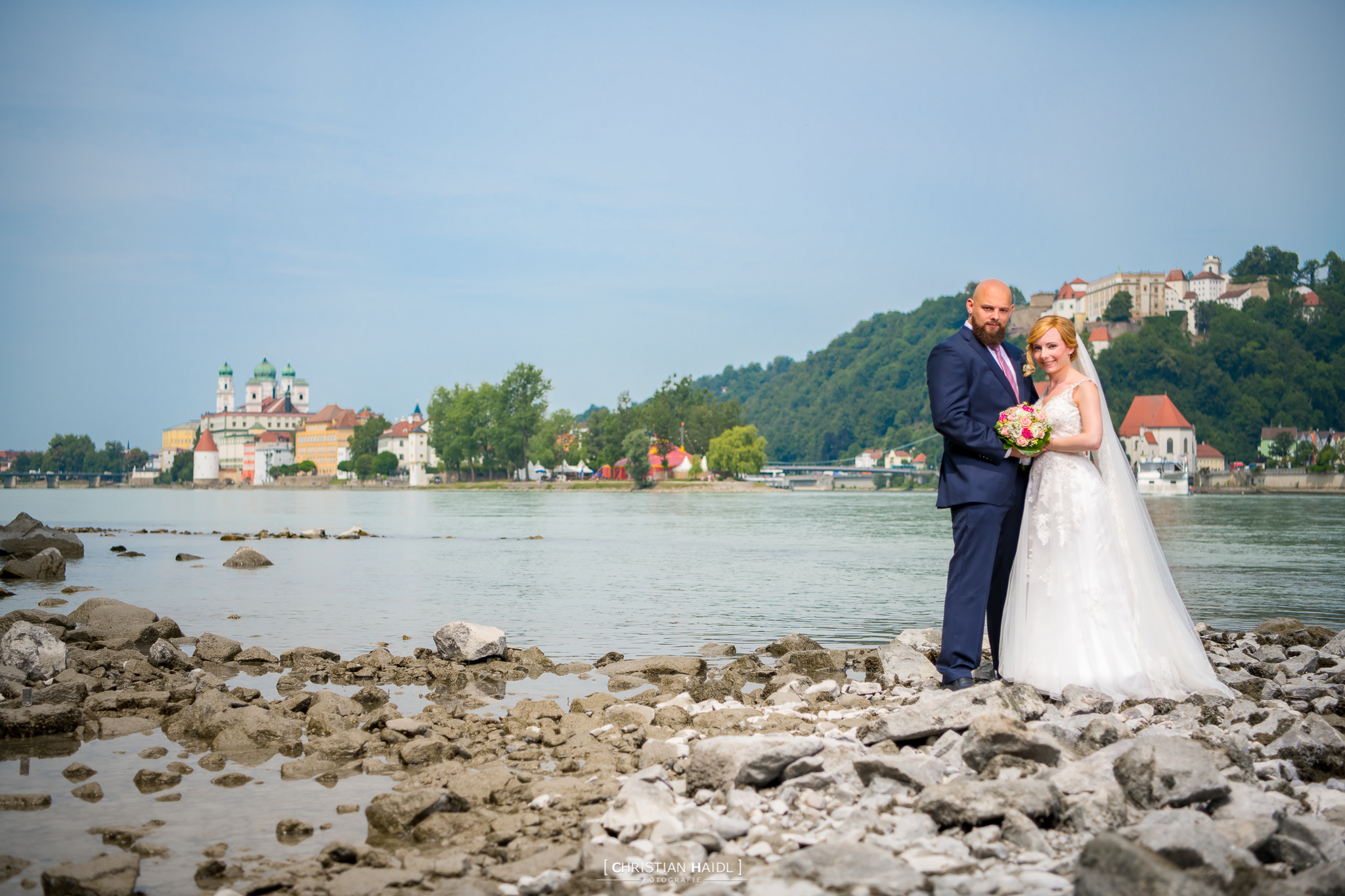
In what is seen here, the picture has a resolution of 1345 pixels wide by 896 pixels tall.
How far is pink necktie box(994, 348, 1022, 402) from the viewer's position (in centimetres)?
642

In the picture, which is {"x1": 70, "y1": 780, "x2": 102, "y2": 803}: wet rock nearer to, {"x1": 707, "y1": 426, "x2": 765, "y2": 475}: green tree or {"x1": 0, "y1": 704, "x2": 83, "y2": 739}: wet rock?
{"x1": 0, "y1": 704, "x2": 83, "y2": 739}: wet rock

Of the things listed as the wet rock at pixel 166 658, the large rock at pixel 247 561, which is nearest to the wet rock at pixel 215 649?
the wet rock at pixel 166 658

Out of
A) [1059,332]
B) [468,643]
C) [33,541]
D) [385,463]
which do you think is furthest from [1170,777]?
[385,463]

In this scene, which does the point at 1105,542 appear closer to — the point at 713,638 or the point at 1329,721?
the point at 1329,721

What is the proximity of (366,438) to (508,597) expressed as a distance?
513ft

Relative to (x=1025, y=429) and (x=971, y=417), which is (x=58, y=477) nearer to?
(x=971, y=417)

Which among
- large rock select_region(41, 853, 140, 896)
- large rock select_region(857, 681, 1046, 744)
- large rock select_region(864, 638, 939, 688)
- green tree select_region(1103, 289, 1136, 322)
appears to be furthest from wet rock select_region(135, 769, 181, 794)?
green tree select_region(1103, 289, 1136, 322)

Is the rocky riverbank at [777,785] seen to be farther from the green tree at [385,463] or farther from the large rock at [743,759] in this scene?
the green tree at [385,463]

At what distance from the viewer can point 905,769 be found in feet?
14.6

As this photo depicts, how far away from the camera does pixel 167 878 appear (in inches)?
166

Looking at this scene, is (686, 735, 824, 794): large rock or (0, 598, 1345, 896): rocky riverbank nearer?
(0, 598, 1345, 896): rocky riverbank

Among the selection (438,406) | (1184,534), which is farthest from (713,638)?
(438,406)

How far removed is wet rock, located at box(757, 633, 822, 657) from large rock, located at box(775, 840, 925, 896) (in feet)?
21.2

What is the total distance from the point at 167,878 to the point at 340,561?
2050 cm
